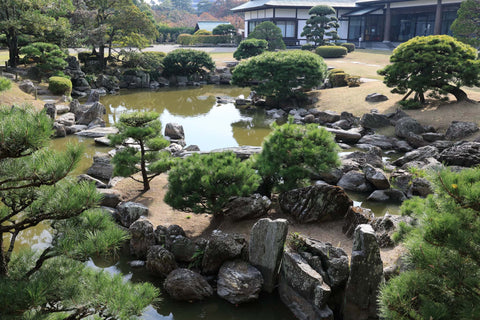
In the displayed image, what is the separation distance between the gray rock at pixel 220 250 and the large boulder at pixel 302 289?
0.73m

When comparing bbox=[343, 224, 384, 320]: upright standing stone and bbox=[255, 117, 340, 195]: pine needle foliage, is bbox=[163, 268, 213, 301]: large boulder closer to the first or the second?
bbox=[343, 224, 384, 320]: upright standing stone

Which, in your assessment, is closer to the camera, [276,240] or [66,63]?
[276,240]

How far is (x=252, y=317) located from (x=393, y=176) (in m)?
5.78

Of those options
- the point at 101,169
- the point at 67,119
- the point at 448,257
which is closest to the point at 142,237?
the point at 101,169

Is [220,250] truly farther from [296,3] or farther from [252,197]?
[296,3]

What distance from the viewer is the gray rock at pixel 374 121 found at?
1464cm

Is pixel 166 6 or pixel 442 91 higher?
pixel 166 6

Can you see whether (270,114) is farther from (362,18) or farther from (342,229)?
(362,18)

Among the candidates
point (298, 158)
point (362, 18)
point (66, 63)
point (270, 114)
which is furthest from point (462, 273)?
point (362, 18)

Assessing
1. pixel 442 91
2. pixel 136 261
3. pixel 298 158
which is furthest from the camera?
pixel 442 91

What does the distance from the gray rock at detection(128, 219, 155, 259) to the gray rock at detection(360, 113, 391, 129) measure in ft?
33.7

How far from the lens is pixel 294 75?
18.0 m

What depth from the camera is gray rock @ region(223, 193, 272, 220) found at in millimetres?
6969

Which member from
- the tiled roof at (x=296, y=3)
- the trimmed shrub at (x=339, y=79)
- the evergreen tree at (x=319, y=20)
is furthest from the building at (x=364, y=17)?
the trimmed shrub at (x=339, y=79)
